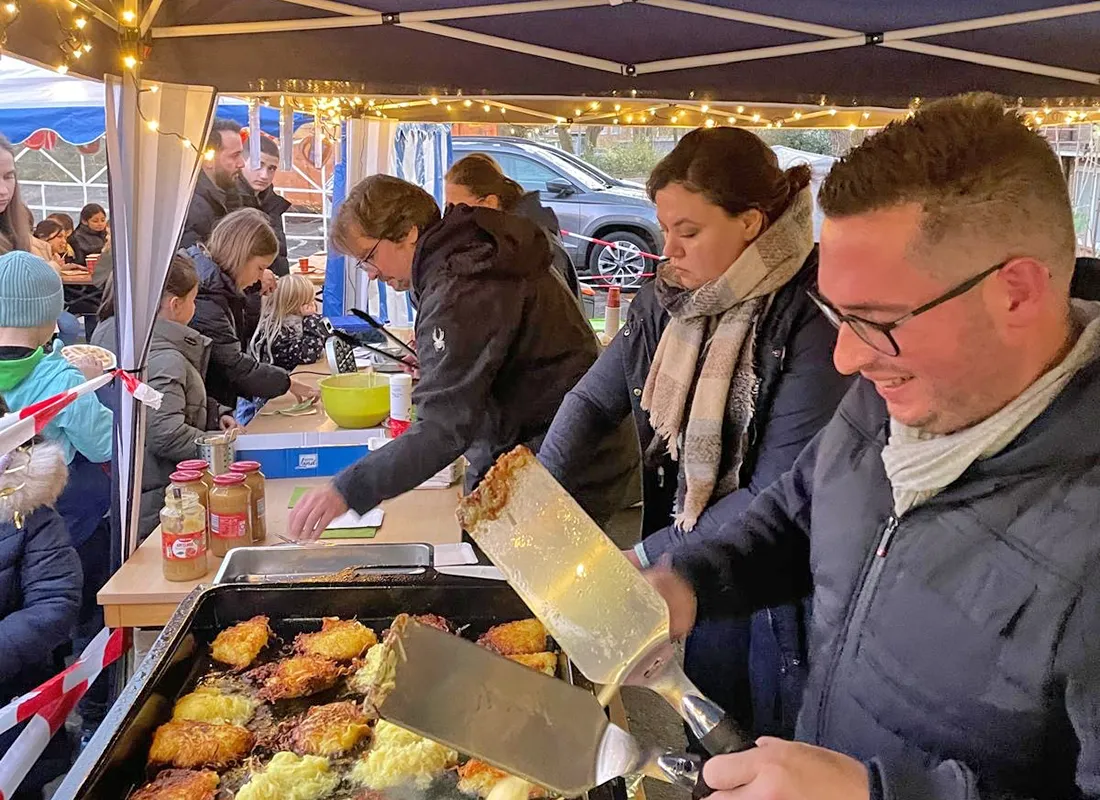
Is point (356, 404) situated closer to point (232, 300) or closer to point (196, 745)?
point (232, 300)

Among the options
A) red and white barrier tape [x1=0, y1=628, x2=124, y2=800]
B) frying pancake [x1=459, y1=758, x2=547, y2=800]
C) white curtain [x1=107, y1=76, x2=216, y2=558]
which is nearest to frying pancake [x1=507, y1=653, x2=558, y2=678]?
frying pancake [x1=459, y1=758, x2=547, y2=800]

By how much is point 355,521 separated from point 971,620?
1716 millimetres

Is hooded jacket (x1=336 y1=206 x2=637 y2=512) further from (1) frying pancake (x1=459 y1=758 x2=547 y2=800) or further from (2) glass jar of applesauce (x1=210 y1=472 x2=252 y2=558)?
(1) frying pancake (x1=459 y1=758 x2=547 y2=800)

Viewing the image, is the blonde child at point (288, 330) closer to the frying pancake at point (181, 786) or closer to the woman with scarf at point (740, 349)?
the woman with scarf at point (740, 349)

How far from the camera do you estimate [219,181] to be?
200 inches

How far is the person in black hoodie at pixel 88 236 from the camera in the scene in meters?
6.75

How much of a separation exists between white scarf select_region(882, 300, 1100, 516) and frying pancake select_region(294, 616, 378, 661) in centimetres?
107

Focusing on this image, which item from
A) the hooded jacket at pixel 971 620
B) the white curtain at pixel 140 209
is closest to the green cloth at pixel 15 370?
the white curtain at pixel 140 209

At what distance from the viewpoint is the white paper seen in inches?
93.1

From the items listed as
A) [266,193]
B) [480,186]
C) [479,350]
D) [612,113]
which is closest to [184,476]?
[479,350]

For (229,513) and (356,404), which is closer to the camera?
(229,513)

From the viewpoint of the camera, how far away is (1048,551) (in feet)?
3.11

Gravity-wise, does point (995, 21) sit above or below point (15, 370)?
above

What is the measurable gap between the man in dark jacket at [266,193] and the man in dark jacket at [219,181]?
4.8 inches
